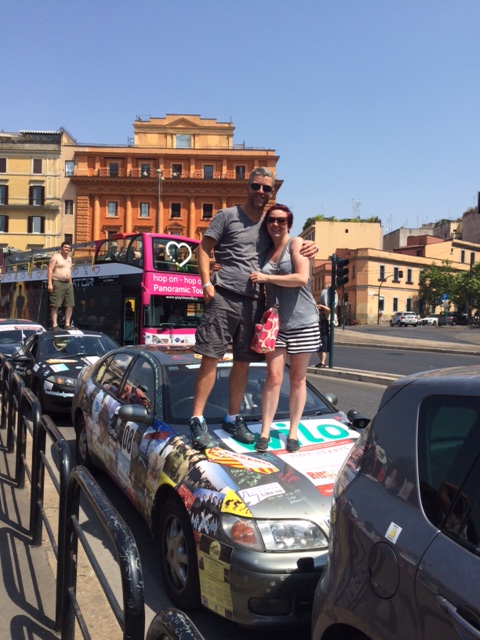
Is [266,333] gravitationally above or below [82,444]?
above

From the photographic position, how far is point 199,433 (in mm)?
3848

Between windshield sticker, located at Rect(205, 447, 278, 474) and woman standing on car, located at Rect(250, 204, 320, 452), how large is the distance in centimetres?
54

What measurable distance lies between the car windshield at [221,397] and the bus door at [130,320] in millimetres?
13231

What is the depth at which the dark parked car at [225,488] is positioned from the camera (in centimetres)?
298

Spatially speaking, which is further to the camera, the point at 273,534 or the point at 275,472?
the point at 275,472

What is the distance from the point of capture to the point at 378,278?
261ft

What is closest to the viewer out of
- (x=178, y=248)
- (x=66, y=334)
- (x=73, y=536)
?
(x=73, y=536)

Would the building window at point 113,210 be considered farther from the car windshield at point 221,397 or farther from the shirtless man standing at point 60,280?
the car windshield at point 221,397

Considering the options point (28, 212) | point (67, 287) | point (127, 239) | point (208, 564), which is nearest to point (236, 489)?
point (208, 564)

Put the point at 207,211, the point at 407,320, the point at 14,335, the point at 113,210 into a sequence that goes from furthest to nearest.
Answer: the point at 407,320, the point at 207,211, the point at 113,210, the point at 14,335

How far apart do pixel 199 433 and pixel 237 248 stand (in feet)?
4.34

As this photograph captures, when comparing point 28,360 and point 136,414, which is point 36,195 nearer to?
point 28,360

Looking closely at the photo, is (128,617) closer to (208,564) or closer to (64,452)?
(208,564)

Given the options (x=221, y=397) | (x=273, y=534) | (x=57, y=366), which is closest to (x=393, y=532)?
(x=273, y=534)
